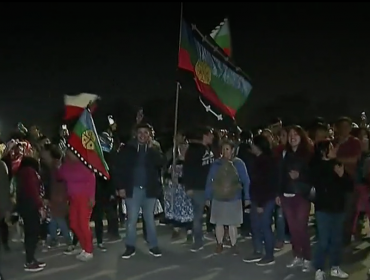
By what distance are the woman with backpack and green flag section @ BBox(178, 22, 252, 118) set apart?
70 centimetres

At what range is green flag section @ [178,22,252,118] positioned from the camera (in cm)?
858

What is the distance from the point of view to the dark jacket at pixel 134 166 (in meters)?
8.16

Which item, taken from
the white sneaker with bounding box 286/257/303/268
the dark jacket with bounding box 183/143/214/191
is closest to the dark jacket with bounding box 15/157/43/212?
the dark jacket with bounding box 183/143/214/191

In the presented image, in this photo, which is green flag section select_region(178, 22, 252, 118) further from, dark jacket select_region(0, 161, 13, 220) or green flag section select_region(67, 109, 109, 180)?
dark jacket select_region(0, 161, 13, 220)

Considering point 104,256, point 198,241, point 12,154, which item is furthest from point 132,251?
point 12,154

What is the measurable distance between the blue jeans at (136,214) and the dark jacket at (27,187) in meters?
1.37

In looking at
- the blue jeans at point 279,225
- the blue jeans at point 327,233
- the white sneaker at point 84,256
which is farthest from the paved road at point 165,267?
the blue jeans at point 327,233

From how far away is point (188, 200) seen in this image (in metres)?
9.10

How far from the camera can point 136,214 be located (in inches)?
324

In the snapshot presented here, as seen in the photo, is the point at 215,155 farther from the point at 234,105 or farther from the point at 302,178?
the point at 302,178

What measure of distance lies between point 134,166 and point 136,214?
2.18 feet

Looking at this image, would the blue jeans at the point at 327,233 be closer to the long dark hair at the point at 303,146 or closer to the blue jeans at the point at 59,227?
the long dark hair at the point at 303,146

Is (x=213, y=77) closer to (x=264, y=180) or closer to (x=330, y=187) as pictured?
(x=264, y=180)

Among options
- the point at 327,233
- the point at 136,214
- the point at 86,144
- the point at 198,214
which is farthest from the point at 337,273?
the point at 86,144
